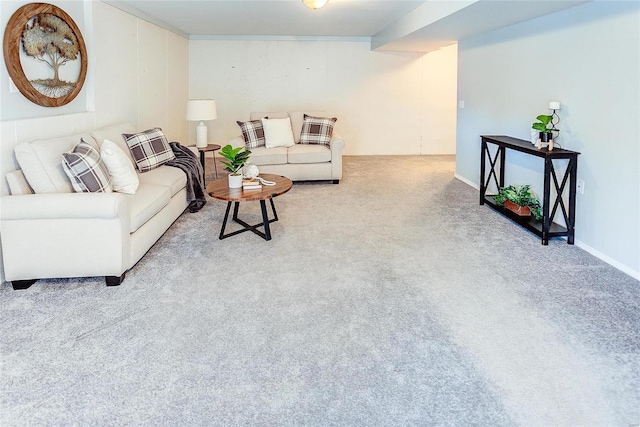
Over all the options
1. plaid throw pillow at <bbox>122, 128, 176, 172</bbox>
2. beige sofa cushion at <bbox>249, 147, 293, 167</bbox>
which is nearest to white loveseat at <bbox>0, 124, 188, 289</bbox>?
plaid throw pillow at <bbox>122, 128, 176, 172</bbox>

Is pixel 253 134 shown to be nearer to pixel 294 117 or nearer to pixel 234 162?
pixel 294 117

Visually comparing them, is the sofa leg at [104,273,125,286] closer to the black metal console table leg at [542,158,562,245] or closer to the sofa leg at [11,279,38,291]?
the sofa leg at [11,279,38,291]

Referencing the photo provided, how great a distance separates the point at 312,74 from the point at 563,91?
515 centimetres

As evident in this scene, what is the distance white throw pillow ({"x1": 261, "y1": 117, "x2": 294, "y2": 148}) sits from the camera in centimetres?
641

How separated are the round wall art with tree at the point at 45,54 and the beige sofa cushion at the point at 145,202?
954mm

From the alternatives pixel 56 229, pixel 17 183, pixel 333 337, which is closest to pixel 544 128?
pixel 333 337

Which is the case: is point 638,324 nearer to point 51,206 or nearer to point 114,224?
point 114,224

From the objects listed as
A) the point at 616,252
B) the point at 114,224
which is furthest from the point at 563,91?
the point at 114,224

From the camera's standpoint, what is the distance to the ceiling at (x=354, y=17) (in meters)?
4.12

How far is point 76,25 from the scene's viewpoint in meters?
4.12

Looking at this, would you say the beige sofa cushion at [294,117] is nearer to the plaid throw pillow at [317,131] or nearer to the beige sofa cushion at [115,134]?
the plaid throw pillow at [317,131]

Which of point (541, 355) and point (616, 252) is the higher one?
point (616, 252)

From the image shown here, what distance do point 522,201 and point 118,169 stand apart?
11.6 feet

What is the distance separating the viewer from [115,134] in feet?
14.5
